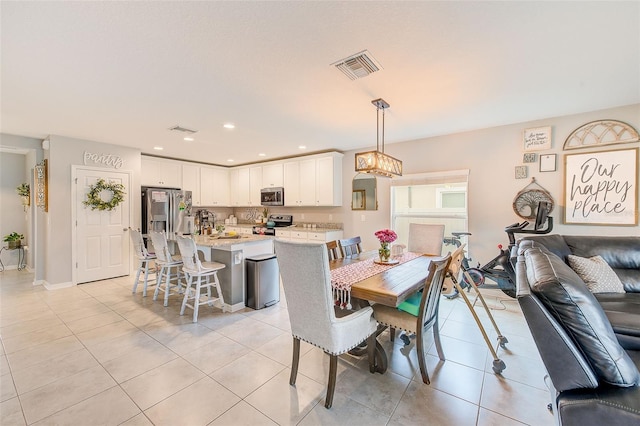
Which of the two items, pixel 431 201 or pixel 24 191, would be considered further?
pixel 24 191

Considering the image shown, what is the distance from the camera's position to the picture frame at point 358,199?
17.6 feet

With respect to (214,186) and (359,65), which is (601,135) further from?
(214,186)

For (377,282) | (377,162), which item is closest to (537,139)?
(377,162)

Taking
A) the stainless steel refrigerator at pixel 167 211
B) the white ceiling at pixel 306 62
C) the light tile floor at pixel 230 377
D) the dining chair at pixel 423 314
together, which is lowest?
the light tile floor at pixel 230 377

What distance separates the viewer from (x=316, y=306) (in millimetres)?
1750

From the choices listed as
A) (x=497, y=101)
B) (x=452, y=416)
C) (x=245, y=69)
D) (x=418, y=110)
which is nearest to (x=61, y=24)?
(x=245, y=69)

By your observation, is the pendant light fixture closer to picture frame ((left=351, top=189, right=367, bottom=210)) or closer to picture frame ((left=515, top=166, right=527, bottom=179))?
picture frame ((left=515, top=166, right=527, bottom=179))

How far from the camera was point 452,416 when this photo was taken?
5.60 feet

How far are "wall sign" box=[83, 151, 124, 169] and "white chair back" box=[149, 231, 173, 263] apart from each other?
2.23 meters

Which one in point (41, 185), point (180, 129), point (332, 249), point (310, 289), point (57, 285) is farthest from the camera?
point (41, 185)

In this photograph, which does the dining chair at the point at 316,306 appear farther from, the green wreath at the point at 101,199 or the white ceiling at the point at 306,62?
the green wreath at the point at 101,199

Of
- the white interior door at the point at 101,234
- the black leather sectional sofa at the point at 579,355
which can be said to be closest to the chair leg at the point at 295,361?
the black leather sectional sofa at the point at 579,355

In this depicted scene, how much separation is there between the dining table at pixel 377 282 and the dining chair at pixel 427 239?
83 cm

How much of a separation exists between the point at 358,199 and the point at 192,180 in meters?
4.03
